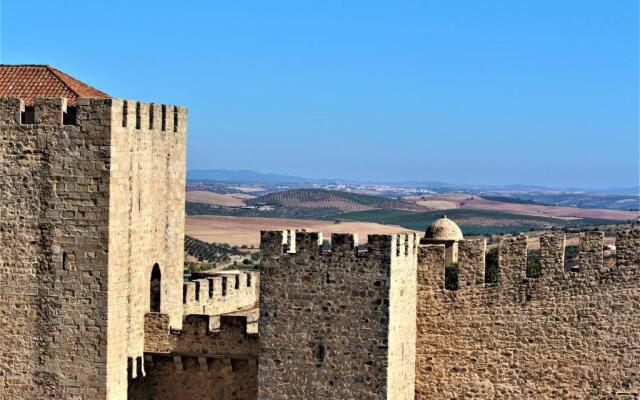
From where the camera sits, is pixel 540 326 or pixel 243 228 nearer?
pixel 540 326

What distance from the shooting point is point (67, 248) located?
2002 cm

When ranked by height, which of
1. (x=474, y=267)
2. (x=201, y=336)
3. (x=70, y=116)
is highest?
(x=70, y=116)

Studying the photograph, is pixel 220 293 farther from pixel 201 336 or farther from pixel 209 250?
pixel 209 250

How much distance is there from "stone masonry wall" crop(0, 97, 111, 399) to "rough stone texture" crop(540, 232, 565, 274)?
737 centimetres

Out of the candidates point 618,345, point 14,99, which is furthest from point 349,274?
point 14,99

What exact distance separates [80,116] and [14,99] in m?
1.26

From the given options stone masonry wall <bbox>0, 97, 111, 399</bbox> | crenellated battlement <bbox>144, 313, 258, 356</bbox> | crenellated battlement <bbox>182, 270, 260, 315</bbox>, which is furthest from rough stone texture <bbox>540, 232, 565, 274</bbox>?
stone masonry wall <bbox>0, 97, 111, 399</bbox>

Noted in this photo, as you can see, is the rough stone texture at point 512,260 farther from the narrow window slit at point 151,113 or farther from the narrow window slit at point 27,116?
the narrow window slit at point 27,116

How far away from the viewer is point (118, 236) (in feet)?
66.0

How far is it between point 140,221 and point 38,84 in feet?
10.4

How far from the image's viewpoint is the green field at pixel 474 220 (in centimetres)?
13100

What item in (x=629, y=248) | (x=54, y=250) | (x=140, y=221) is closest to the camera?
(x=54, y=250)

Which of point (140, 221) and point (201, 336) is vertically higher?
point (140, 221)

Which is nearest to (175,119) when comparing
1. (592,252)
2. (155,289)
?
(155,289)
